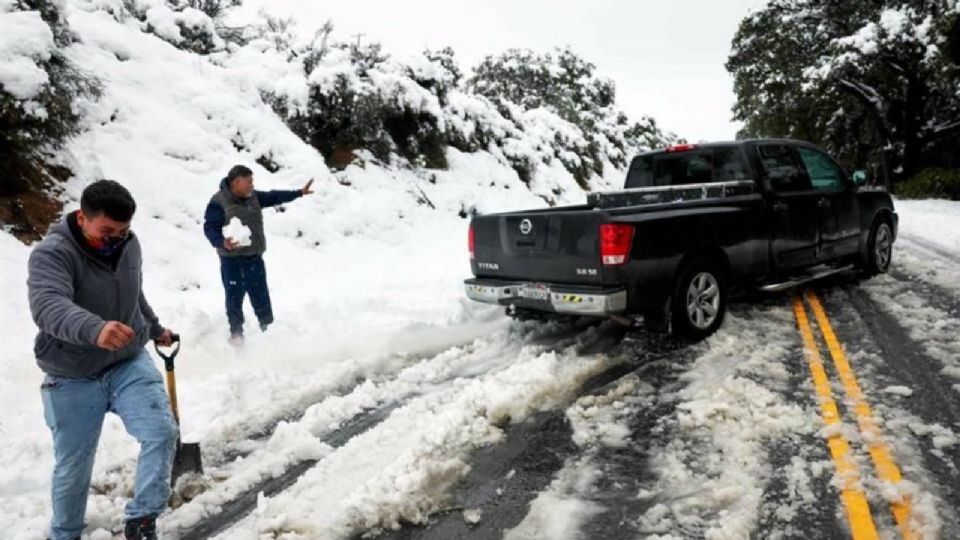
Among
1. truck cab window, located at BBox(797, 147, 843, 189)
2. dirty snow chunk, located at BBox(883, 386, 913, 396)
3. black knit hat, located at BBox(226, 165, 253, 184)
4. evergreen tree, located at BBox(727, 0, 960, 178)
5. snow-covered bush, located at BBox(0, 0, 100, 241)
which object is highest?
evergreen tree, located at BBox(727, 0, 960, 178)

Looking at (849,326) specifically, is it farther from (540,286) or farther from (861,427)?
(540,286)

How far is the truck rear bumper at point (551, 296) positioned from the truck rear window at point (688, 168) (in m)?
2.44

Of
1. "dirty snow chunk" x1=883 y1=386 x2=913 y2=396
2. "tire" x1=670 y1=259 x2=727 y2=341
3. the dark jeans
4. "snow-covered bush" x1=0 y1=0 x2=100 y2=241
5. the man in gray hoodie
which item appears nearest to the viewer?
the man in gray hoodie

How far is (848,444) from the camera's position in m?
3.92

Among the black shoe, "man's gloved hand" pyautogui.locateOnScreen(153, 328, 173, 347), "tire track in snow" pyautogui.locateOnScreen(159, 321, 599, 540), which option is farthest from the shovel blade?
the black shoe

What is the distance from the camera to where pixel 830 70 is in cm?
2375

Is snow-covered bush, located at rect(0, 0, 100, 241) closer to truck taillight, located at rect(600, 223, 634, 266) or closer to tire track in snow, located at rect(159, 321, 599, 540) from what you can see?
tire track in snow, located at rect(159, 321, 599, 540)

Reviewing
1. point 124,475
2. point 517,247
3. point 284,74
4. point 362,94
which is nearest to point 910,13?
point 362,94

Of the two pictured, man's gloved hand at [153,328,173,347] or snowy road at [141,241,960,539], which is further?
man's gloved hand at [153,328,173,347]

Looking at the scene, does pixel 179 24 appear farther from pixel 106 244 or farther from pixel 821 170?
pixel 106 244

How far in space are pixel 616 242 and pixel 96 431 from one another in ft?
12.8

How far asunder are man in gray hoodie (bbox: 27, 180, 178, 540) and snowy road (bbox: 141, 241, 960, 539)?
508 millimetres

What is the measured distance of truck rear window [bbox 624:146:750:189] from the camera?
23.1ft

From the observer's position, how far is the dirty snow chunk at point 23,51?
7633 mm
